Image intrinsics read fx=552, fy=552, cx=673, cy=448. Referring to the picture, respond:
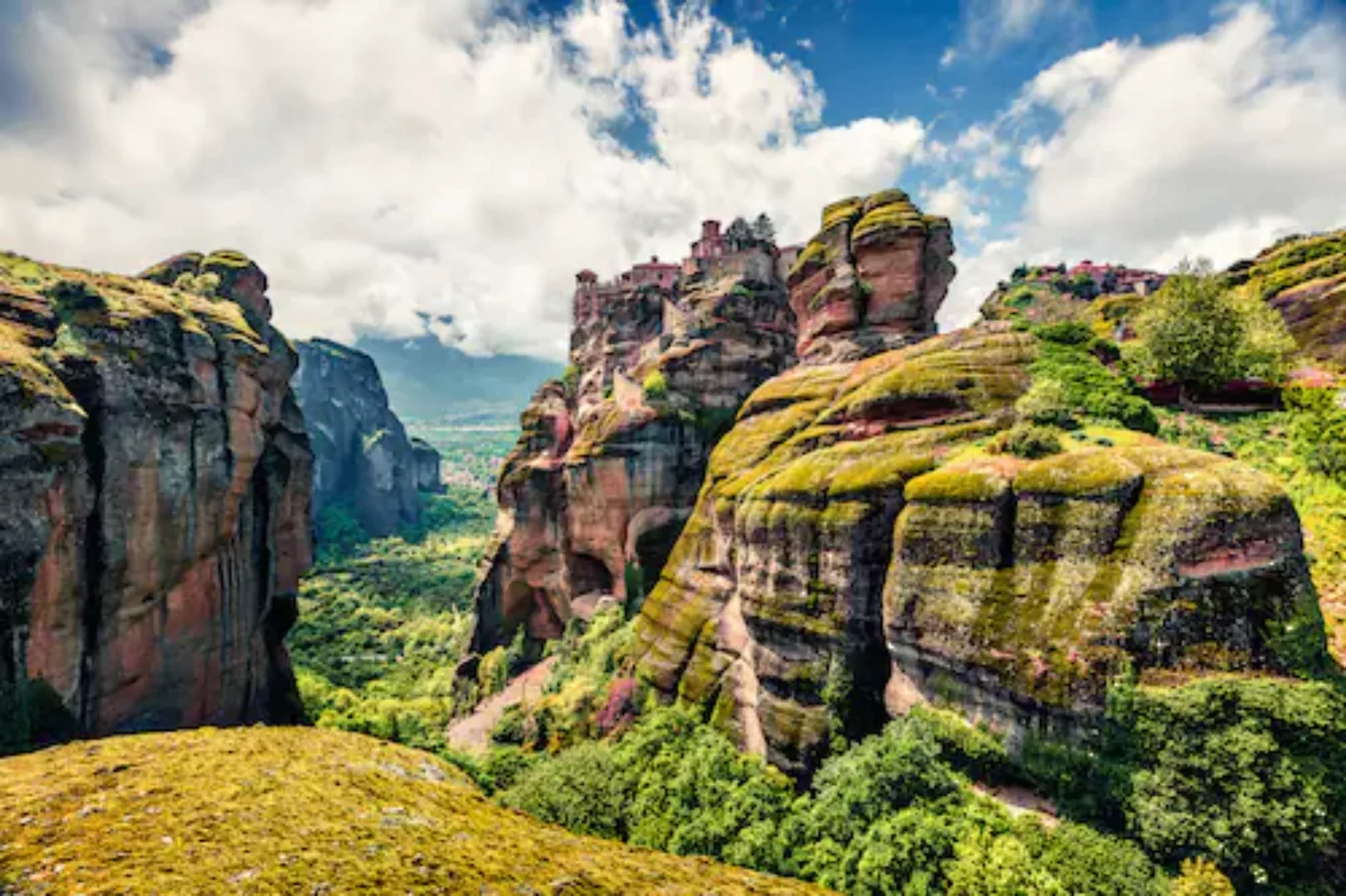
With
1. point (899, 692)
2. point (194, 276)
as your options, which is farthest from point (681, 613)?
point (194, 276)

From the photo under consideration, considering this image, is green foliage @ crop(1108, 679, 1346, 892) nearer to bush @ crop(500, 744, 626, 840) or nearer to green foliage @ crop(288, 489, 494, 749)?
bush @ crop(500, 744, 626, 840)

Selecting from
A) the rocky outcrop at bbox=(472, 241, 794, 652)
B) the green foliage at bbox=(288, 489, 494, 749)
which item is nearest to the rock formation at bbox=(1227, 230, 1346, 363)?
the rocky outcrop at bbox=(472, 241, 794, 652)

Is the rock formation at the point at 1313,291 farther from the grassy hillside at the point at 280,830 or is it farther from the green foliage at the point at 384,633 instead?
the green foliage at the point at 384,633

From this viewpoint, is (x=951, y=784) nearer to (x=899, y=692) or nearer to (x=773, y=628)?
(x=899, y=692)

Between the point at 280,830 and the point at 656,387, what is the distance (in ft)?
148

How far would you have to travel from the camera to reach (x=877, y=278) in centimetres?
3853

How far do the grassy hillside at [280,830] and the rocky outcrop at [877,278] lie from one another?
34970mm

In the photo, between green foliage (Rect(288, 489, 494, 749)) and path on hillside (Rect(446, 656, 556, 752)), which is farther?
green foliage (Rect(288, 489, 494, 749))

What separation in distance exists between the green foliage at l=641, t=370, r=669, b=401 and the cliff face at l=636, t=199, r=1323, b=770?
1477cm

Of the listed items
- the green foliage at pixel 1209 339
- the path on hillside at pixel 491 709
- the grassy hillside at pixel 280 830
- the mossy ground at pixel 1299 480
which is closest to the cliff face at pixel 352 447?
the path on hillside at pixel 491 709

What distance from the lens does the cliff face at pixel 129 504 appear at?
24000 millimetres

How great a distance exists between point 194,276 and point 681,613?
48.8 meters

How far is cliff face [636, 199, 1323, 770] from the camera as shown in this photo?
1595 centimetres

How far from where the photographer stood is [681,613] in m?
33.5
